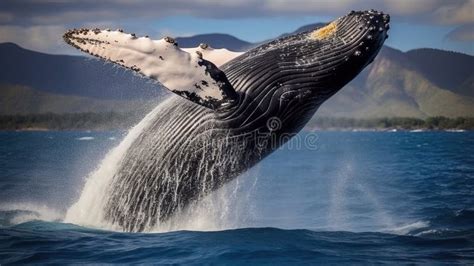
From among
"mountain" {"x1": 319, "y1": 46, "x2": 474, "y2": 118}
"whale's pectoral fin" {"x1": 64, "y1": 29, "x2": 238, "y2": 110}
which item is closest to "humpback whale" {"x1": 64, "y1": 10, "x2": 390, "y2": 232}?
"whale's pectoral fin" {"x1": 64, "y1": 29, "x2": 238, "y2": 110}

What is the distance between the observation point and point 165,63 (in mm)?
5992

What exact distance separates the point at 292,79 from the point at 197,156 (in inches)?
48.7

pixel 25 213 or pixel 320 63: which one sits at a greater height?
pixel 320 63

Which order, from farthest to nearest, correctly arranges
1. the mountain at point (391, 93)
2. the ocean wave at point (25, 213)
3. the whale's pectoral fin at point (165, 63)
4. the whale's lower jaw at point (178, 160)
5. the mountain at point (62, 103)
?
the mountain at point (391, 93) → the mountain at point (62, 103) → the ocean wave at point (25, 213) → the whale's lower jaw at point (178, 160) → the whale's pectoral fin at point (165, 63)

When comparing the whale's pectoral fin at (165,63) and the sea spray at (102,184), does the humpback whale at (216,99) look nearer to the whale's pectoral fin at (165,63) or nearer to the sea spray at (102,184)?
the whale's pectoral fin at (165,63)

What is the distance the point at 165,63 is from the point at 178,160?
1.17 meters

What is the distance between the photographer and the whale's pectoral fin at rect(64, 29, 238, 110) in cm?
599

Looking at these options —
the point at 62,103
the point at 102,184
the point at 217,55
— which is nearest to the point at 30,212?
the point at 102,184

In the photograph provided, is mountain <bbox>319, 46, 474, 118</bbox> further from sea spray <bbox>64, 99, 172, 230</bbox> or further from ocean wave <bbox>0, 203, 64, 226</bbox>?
sea spray <bbox>64, 99, 172, 230</bbox>

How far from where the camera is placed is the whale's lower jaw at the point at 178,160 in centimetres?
656

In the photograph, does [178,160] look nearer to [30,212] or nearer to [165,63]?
[165,63]

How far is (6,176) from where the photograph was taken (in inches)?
695

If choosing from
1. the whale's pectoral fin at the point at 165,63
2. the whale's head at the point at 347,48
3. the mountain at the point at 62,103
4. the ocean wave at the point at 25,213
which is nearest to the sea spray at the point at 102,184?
the ocean wave at the point at 25,213

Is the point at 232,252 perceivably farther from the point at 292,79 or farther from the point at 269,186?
the point at 269,186
